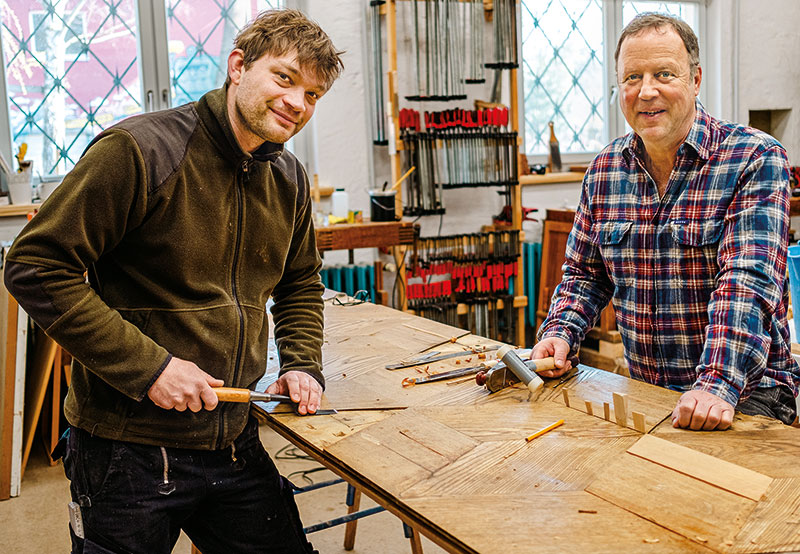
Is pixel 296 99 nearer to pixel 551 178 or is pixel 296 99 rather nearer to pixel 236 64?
pixel 236 64

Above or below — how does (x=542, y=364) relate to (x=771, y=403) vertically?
above

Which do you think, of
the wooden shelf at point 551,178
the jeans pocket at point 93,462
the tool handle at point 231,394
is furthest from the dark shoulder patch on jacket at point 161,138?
the wooden shelf at point 551,178

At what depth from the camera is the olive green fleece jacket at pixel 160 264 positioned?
1.43 meters

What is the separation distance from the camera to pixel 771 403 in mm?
1878

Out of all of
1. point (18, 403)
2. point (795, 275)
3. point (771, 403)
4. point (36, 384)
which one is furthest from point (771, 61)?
point (18, 403)

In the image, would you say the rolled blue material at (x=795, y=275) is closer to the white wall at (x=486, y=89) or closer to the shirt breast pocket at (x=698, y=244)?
the shirt breast pocket at (x=698, y=244)

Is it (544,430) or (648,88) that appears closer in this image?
(544,430)

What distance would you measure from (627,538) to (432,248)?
12.9 feet

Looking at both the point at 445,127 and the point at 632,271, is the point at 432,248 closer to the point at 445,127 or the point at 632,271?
the point at 445,127

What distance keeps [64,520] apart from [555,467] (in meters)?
2.60

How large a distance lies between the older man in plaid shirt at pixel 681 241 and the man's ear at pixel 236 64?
0.97m

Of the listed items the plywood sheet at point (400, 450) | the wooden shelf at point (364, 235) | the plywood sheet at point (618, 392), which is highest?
the wooden shelf at point (364, 235)

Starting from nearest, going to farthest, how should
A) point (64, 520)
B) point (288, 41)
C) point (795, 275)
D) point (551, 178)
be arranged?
point (288, 41) < point (795, 275) < point (64, 520) < point (551, 178)

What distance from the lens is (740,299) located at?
5.61 ft
